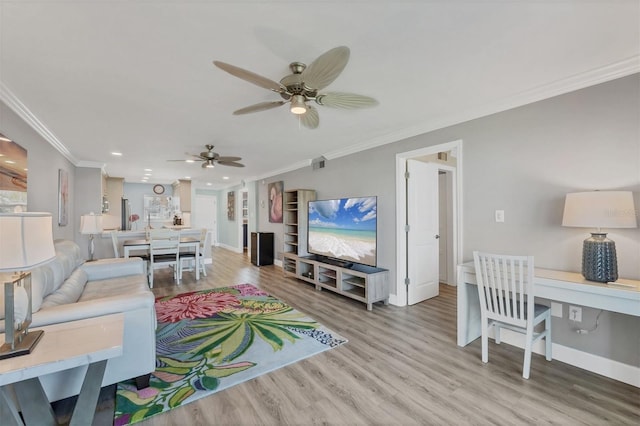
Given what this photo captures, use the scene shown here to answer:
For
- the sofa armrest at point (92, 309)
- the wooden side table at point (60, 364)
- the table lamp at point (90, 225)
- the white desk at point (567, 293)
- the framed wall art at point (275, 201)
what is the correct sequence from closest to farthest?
1. the wooden side table at point (60, 364)
2. the sofa armrest at point (92, 309)
3. the white desk at point (567, 293)
4. the table lamp at point (90, 225)
5. the framed wall art at point (275, 201)

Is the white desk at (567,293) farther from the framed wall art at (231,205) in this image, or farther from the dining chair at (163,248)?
the framed wall art at (231,205)

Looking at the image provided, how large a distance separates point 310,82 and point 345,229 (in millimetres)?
2606

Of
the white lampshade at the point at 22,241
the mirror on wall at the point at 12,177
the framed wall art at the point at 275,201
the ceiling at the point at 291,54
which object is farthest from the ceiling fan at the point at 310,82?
the framed wall art at the point at 275,201

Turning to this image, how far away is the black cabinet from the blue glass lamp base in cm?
557

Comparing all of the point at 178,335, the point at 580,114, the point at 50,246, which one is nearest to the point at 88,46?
the point at 50,246

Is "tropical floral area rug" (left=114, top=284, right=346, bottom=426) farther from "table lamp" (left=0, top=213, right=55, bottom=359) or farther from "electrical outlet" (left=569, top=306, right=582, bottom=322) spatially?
"electrical outlet" (left=569, top=306, right=582, bottom=322)

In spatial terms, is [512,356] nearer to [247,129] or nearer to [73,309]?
[73,309]

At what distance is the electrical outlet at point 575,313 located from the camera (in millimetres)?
2221

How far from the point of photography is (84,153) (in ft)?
15.5

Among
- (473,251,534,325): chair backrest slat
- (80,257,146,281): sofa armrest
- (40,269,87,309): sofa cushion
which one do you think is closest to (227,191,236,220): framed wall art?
(80,257,146,281): sofa armrest

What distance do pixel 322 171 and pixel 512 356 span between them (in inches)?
150

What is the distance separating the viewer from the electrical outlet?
2221 mm

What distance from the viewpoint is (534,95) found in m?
2.41

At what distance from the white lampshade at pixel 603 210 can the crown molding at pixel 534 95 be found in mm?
931
